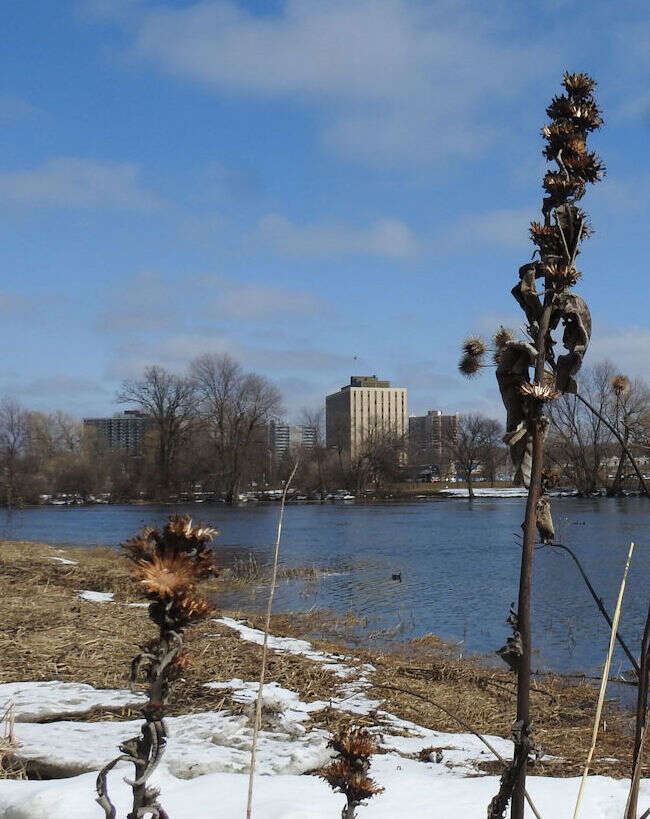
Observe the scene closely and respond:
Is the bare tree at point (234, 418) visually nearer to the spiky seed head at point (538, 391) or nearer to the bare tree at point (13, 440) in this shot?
the bare tree at point (13, 440)

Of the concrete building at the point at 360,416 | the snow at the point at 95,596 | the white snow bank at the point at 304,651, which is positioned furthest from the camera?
the concrete building at the point at 360,416

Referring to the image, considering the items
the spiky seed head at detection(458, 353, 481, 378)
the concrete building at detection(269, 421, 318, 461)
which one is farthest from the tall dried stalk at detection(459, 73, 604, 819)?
the concrete building at detection(269, 421, 318, 461)

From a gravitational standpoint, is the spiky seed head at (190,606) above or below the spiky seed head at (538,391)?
below

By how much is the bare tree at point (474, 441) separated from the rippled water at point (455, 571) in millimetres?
41743

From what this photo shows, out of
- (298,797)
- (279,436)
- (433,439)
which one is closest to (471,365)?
(298,797)

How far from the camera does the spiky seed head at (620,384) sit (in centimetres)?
309

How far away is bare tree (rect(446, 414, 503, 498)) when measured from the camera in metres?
83.8

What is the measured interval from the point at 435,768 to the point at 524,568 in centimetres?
371

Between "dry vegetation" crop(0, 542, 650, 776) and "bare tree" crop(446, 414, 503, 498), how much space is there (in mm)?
73621

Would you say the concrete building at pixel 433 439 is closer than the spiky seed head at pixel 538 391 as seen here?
Result: No

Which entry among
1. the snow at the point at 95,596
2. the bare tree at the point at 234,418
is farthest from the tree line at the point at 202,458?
the snow at the point at 95,596

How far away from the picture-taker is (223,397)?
73000 millimetres

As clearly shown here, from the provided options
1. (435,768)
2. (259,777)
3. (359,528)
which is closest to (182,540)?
(259,777)

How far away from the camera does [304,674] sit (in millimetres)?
7215
